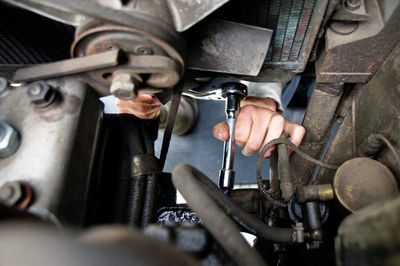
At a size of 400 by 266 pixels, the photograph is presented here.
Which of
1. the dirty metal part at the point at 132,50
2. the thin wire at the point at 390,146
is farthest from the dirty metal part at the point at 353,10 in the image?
the dirty metal part at the point at 132,50

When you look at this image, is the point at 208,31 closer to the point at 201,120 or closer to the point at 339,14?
the point at 339,14

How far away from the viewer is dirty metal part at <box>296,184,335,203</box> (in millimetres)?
588

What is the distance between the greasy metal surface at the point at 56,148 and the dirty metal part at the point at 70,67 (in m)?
0.02

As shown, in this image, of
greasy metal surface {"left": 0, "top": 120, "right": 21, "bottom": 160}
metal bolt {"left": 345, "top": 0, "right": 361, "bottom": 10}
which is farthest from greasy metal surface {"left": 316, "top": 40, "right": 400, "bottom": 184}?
greasy metal surface {"left": 0, "top": 120, "right": 21, "bottom": 160}

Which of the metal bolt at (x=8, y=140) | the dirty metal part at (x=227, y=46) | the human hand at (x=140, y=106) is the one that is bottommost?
the metal bolt at (x=8, y=140)

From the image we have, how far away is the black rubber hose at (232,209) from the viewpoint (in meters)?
0.52

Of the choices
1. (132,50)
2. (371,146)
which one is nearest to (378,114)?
(371,146)

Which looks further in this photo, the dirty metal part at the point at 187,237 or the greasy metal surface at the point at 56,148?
the greasy metal surface at the point at 56,148

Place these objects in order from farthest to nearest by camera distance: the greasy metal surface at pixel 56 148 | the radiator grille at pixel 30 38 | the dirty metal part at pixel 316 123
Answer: the dirty metal part at pixel 316 123 → the radiator grille at pixel 30 38 → the greasy metal surface at pixel 56 148

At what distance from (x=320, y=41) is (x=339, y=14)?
0.10 meters

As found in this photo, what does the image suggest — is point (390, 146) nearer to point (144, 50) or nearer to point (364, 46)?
point (364, 46)

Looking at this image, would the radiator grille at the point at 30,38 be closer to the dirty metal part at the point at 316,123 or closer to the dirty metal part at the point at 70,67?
the dirty metal part at the point at 70,67

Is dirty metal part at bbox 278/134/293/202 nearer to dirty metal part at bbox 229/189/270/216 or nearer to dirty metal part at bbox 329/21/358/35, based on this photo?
dirty metal part at bbox 229/189/270/216

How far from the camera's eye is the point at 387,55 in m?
0.67
